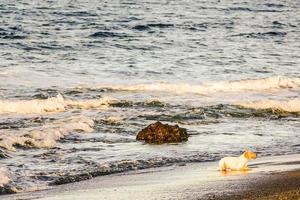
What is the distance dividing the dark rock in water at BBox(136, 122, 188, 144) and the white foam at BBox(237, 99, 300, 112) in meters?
5.01

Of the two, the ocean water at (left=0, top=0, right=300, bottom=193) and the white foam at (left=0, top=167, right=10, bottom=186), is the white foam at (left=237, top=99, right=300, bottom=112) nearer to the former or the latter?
the ocean water at (left=0, top=0, right=300, bottom=193)

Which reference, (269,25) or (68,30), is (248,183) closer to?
(68,30)

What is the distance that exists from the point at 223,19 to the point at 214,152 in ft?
96.9

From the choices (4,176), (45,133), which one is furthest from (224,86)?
(4,176)

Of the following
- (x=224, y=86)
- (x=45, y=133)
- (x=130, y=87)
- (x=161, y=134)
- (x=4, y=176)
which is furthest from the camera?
(x=224, y=86)

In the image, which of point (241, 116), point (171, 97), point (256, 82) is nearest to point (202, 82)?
point (256, 82)

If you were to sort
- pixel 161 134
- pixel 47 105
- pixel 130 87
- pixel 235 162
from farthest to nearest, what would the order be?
pixel 130 87
pixel 47 105
pixel 161 134
pixel 235 162

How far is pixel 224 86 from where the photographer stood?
2133cm

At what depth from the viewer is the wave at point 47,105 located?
15.8 meters

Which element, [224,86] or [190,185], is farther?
[224,86]

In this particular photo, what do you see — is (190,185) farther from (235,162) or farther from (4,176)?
(4,176)

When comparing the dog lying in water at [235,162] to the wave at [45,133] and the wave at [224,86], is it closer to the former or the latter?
the wave at [45,133]

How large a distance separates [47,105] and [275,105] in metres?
5.17

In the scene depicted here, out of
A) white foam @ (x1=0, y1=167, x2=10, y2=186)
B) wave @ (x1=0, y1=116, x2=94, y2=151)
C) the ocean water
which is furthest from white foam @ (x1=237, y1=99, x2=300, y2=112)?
white foam @ (x1=0, y1=167, x2=10, y2=186)
